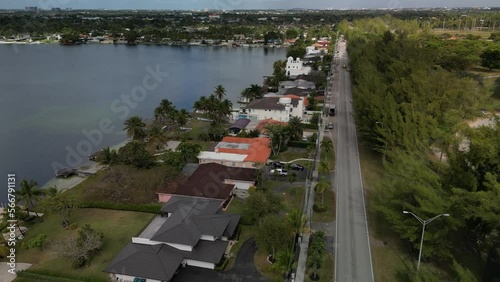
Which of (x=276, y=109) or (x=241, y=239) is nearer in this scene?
(x=241, y=239)

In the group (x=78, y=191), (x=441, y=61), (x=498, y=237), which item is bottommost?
(x=78, y=191)

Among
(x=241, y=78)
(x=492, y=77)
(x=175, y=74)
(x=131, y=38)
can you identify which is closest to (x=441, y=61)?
(x=492, y=77)

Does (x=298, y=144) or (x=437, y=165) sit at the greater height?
(x=437, y=165)

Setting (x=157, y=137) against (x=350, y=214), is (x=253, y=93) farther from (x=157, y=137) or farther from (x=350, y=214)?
(x=350, y=214)

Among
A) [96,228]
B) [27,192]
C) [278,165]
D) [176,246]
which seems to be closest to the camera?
[176,246]

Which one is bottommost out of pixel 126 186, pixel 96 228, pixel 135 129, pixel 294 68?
pixel 96 228

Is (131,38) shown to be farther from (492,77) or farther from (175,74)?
(492,77)

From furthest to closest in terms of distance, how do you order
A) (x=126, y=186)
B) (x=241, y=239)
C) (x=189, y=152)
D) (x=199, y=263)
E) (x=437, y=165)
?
(x=189, y=152) < (x=126, y=186) < (x=241, y=239) < (x=437, y=165) < (x=199, y=263)

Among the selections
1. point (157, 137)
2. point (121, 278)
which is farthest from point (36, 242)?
point (157, 137)
